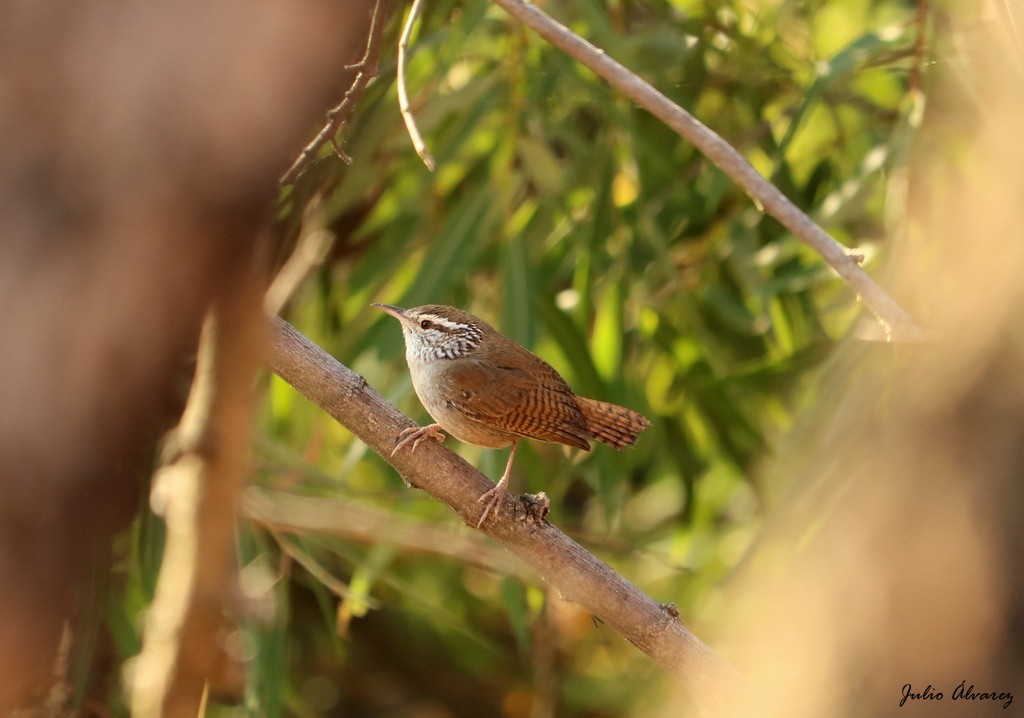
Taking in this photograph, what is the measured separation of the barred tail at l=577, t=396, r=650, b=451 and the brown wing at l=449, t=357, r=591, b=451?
0.12 ft

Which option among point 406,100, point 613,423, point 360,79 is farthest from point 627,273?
point 360,79

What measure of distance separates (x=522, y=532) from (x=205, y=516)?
1.18m

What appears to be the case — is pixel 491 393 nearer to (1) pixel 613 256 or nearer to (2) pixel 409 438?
(2) pixel 409 438

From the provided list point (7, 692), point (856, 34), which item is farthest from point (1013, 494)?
point (856, 34)

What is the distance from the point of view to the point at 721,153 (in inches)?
78.5

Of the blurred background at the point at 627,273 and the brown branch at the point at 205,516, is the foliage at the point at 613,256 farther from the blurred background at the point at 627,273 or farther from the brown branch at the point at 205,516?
the brown branch at the point at 205,516

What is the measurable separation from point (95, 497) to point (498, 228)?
2.97m

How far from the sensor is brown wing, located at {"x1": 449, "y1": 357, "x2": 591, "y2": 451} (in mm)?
2617

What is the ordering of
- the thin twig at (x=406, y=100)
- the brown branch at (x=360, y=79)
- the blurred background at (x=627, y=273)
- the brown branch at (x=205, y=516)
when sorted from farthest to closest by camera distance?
the blurred background at (x=627, y=273), the thin twig at (x=406, y=100), the brown branch at (x=360, y=79), the brown branch at (x=205, y=516)

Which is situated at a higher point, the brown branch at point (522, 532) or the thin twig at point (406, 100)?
the thin twig at point (406, 100)

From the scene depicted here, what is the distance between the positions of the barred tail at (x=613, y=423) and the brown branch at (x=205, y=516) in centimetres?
191

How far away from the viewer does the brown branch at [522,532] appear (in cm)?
186

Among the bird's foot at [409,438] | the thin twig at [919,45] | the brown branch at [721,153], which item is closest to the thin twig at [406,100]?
the brown branch at [721,153]

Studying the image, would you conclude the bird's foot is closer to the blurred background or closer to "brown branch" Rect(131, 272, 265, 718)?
the blurred background
